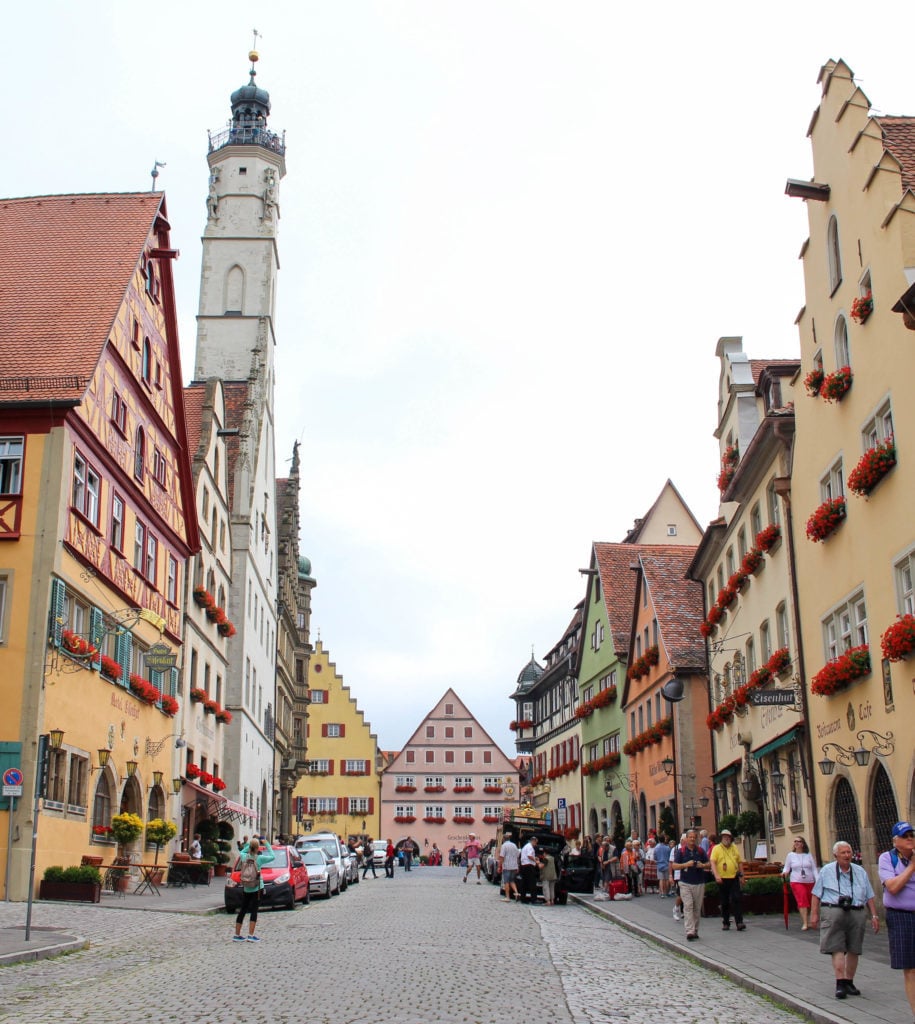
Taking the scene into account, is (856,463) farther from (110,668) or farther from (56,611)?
(110,668)

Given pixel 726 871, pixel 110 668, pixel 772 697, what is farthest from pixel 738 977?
pixel 110 668

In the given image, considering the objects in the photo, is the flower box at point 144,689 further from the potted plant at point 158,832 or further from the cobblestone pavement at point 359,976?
the cobblestone pavement at point 359,976

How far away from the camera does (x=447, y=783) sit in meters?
95.2

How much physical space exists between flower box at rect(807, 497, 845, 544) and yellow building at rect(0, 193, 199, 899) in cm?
1433

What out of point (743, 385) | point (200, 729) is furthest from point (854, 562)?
point (200, 729)

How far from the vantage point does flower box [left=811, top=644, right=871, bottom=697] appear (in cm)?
2069

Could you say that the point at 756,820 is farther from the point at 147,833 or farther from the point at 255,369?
the point at 255,369

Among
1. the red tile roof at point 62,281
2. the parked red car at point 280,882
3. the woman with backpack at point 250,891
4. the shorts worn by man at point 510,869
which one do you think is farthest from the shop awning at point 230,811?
the woman with backpack at point 250,891

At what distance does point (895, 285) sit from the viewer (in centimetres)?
1964

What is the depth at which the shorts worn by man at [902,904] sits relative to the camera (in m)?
10.6

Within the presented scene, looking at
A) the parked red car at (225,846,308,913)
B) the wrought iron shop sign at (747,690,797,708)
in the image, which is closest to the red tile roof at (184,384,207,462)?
the parked red car at (225,846,308,913)

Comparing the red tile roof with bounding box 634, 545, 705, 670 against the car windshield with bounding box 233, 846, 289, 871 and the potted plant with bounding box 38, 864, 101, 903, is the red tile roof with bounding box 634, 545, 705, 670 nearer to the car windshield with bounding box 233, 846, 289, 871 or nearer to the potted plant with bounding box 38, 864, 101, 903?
the car windshield with bounding box 233, 846, 289, 871

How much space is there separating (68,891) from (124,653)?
24.6 feet

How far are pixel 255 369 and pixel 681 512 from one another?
19.4m
